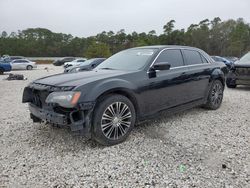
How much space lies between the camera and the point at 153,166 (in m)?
2.99

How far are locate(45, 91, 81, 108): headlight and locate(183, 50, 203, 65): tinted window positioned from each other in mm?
2716

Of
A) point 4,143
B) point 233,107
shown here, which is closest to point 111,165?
point 4,143

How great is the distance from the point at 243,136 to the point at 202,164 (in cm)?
139

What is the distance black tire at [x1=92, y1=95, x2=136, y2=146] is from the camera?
337 cm

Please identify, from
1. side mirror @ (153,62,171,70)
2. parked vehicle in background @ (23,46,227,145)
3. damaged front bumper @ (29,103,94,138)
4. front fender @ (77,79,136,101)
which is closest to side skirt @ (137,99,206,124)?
parked vehicle in background @ (23,46,227,145)

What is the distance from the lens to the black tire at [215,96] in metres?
5.52

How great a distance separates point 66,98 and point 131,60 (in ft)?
5.51

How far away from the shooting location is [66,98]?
3.21 m

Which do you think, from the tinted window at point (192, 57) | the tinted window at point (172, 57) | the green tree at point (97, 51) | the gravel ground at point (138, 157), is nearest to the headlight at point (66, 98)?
the gravel ground at point (138, 157)

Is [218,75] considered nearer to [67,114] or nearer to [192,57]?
[192,57]

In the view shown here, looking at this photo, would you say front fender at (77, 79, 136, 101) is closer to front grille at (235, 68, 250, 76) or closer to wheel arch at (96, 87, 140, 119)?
wheel arch at (96, 87, 140, 119)

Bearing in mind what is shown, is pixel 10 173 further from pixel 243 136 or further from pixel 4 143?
pixel 243 136

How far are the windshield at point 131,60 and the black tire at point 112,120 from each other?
792mm

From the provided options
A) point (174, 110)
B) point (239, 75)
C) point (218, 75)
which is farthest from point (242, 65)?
point (174, 110)
